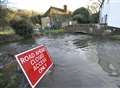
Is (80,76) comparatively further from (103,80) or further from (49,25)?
(49,25)

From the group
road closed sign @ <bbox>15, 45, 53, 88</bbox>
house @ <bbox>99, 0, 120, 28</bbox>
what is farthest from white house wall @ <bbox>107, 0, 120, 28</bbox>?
road closed sign @ <bbox>15, 45, 53, 88</bbox>

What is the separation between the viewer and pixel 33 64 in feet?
18.4

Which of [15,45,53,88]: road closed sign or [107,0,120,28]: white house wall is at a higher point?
[107,0,120,28]: white house wall

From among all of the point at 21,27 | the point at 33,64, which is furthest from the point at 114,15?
the point at 33,64

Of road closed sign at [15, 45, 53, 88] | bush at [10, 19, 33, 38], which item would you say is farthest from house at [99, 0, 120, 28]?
road closed sign at [15, 45, 53, 88]

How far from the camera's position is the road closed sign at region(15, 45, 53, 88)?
5.09 meters

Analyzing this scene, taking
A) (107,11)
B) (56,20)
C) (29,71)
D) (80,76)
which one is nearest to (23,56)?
(29,71)

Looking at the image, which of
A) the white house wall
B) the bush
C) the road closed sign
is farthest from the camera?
the bush

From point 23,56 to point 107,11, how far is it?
24.4 meters

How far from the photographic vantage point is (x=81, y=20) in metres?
36.3

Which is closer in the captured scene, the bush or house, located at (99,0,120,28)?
house, located at (99,0,120,28)

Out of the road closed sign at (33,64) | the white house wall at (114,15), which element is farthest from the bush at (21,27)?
the road closed sign at (33,64)

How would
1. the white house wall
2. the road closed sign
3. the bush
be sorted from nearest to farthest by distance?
the road closed sign, the white house wall, the bush

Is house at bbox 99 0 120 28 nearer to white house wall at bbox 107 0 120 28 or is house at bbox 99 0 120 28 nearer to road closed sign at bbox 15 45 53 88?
white house wall at bbox 107 0 120 28
